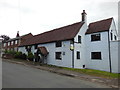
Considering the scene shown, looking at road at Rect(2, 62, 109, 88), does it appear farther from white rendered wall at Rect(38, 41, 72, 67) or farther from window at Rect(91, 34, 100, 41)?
window at Rect(91, 34, 100, 41)

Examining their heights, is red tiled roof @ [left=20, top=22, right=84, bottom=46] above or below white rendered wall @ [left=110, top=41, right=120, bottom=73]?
above

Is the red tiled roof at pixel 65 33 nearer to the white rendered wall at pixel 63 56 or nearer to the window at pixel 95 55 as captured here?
the white rendered wall at pixel 63 56

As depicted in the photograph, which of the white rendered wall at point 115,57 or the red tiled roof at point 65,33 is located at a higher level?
the red tiled roof at point 65,33

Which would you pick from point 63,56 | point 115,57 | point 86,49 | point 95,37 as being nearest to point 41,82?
point 63,56

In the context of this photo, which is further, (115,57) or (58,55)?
(58,55)

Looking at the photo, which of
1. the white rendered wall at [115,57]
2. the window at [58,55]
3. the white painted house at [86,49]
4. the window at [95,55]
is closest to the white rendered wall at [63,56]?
the white painted house at [86,49]

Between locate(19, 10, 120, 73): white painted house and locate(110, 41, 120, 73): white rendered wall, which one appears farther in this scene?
locate(19, 10, 120, 73): white painted house

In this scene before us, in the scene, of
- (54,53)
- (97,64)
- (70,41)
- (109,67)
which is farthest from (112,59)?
(54,53)

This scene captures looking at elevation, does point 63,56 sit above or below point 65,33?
below

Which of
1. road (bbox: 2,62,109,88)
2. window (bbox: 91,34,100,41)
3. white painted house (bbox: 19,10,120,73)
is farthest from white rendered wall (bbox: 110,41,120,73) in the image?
road (bbox: 2,62,109,88)

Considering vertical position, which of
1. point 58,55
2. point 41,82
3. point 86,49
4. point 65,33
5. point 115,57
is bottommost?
point 41,82

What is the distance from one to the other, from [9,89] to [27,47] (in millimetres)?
24357

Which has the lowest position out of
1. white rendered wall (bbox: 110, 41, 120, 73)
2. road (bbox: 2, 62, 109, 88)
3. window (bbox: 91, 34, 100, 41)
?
road (bbox: 2, 62, 109, 88)

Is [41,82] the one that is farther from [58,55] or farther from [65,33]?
[65,33]
